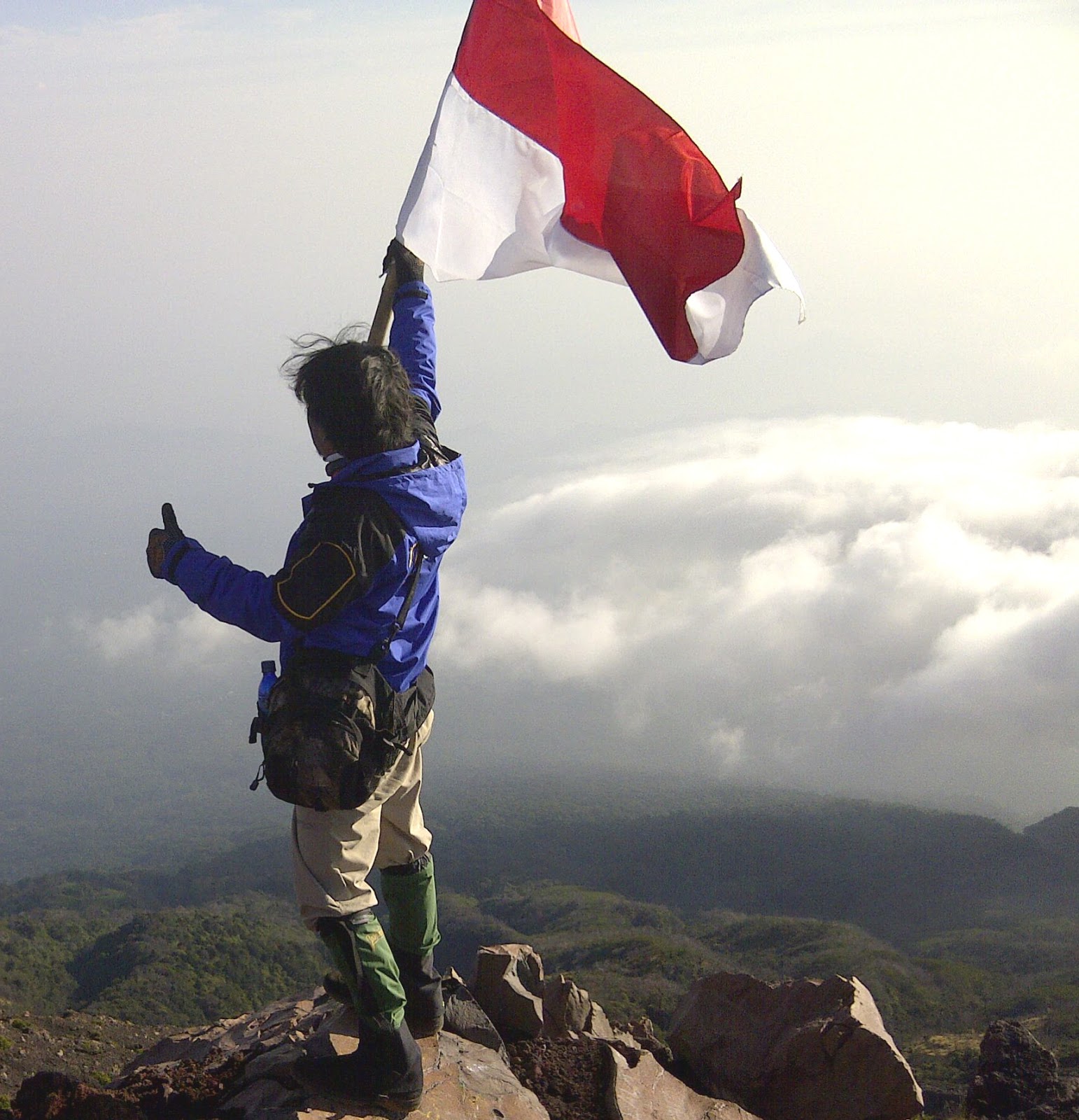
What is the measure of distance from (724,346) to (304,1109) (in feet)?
20.3

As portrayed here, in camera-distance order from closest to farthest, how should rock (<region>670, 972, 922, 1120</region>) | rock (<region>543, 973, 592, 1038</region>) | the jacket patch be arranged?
the jacket patch < rock (<region>670, 972, 922, 1120</region>) < rock (<region>543, 973, 592, 1038</region>)

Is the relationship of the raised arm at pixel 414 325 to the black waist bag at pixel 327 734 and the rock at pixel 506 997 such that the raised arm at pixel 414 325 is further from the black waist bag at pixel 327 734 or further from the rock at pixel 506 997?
the rock at pixel 506 997

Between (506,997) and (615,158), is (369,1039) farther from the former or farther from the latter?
(615,158)

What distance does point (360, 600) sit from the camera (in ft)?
21.3

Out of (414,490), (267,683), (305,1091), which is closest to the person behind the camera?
(414,490)

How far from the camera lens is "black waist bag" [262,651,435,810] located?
20.8 ft

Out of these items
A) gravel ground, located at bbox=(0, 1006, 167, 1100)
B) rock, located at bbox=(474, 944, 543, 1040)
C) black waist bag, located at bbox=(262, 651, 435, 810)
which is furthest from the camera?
gravel ground, located at bbox=(0, 1006, 167, 1100)

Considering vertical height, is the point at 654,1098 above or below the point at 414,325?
below

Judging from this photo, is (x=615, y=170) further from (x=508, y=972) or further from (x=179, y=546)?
(x=508, y=972)

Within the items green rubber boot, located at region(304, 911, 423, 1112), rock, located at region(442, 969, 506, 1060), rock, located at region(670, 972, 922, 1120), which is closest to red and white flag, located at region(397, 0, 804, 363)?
green rubber boot, located at region(304, 911, 423, 1112)

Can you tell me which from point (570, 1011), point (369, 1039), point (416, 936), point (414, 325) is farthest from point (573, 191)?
point (570, 1011)

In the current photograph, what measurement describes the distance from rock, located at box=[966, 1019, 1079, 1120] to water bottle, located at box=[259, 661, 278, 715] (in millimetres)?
9012

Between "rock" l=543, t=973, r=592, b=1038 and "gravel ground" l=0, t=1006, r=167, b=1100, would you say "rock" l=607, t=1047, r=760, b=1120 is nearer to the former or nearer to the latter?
"rock" l=543, t=973, r=592, b=1038

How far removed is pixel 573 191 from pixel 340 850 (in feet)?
18.4
